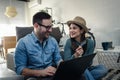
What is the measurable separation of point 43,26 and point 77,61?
0.56 m

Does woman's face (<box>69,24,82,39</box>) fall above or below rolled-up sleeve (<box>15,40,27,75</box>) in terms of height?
above

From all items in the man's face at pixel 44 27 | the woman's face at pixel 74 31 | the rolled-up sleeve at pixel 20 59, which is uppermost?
the man's face at pixel 44 27

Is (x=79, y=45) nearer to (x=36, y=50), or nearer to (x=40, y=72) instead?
(x=36, y=50)

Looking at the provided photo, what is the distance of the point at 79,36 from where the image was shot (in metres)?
2.09

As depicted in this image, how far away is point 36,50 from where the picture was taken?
1603 millimetres

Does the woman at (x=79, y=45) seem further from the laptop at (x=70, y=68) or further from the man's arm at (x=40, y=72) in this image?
the laptop at (x=70, y=68)

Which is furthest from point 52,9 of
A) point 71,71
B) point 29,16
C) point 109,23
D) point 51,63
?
point 71,71

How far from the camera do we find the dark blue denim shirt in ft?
5.02

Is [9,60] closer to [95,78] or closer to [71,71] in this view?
[95,78]

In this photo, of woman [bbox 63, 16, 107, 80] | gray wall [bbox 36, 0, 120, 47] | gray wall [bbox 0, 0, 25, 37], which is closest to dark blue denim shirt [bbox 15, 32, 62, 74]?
woman [bbox 63, 16, 107, 80]

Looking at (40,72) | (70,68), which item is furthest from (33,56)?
(70,68)

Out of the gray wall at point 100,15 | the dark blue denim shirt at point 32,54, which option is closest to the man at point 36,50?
the dark blue denim shirt at point 32,54

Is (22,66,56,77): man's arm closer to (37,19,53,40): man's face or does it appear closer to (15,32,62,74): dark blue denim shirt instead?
(15,32,62,74): dark blue denim shirt

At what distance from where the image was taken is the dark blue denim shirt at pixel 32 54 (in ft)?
5.02
